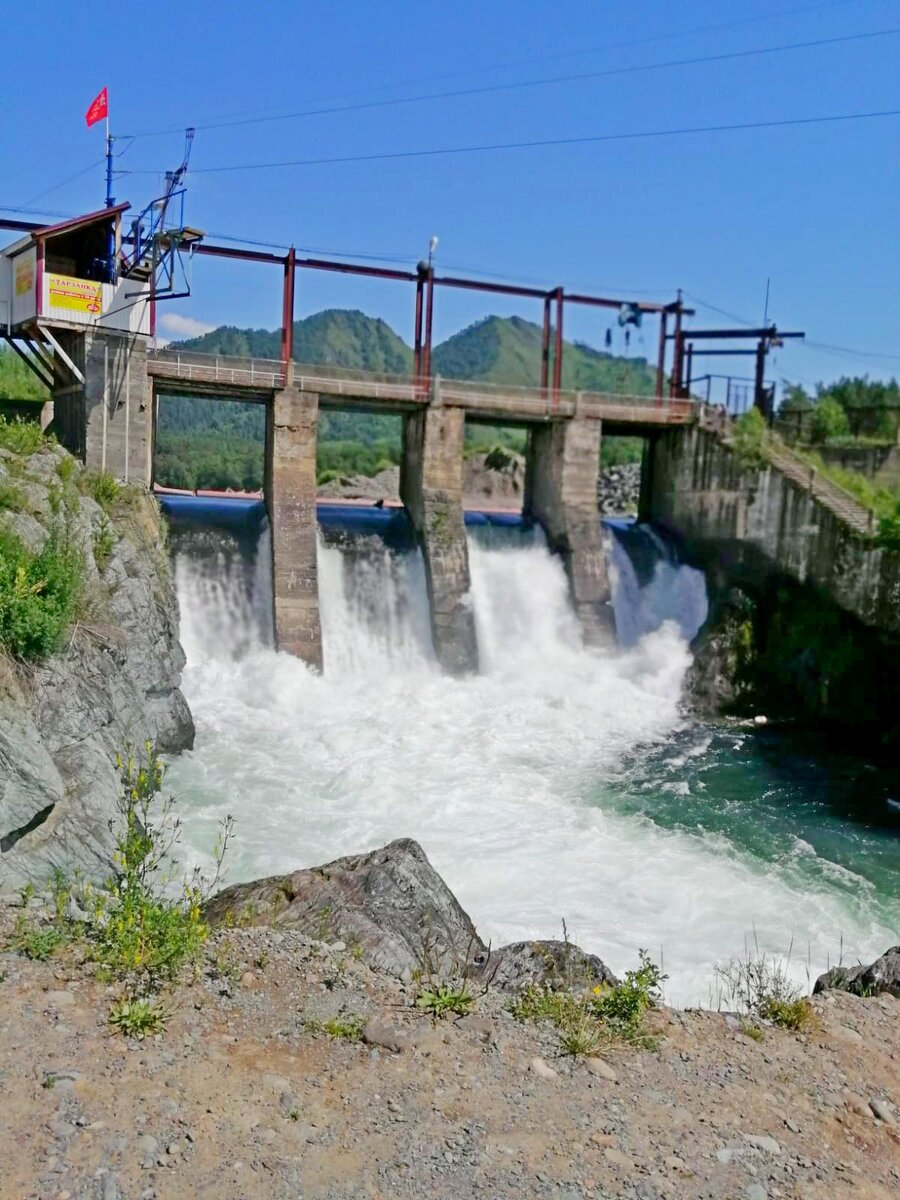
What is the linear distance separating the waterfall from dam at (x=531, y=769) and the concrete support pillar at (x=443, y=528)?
0.53m

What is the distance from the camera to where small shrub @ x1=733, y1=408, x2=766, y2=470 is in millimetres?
24500

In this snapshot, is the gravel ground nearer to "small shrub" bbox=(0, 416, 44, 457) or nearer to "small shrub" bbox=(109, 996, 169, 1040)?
"small shrub" bbox=(109, 996, 169, 1040)

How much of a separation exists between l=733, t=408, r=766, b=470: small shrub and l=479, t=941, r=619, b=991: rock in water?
1855 centimetres

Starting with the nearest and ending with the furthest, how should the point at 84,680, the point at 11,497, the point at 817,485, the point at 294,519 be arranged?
the point at 84,680 → the point at 11,497 → the point at 294,519 → the point at 817,485

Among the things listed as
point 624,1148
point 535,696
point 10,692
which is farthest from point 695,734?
point 624,1148

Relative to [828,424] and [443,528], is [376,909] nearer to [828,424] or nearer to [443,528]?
[443,528]

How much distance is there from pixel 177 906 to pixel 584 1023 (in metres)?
3.00

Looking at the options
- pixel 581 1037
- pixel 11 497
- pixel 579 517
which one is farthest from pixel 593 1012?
pixel 579 517

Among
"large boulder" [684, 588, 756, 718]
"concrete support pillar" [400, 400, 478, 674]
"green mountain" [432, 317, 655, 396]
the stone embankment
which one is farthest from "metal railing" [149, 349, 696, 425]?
"green mountain" [432, 317, 655, 396]

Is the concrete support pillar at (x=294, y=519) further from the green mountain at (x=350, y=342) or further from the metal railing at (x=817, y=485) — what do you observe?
the green mountain at (x=350, y=342)

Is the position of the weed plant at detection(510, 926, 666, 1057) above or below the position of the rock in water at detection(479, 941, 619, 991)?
above

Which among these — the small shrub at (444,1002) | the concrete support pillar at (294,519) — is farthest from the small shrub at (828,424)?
the small shrub at (444,1002)

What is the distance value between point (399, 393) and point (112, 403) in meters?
6.88

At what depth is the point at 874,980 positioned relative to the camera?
26.3ft
